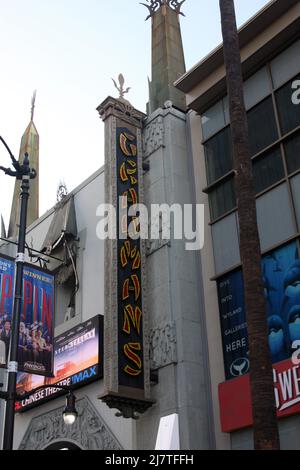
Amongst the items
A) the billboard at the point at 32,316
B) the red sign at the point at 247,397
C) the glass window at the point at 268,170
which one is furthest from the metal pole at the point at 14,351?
the glass window at the point at 268,170

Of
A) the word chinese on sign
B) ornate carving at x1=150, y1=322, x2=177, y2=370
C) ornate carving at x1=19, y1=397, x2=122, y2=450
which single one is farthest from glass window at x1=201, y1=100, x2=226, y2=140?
A: ornate carving at x1=19, y1=397, x2=122, y2=450

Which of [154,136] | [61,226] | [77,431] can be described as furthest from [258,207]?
[61,226]

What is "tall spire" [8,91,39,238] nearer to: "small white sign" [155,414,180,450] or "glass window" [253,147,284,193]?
"glass window" [253,147,284,193]

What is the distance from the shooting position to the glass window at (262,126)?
1653cm

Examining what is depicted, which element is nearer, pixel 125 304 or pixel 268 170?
pixel 268 170

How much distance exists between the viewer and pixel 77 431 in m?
18.7

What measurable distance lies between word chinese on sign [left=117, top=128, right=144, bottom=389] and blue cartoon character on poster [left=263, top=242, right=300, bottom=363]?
3.74m

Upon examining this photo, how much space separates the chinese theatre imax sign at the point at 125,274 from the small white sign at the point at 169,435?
22.5 feet

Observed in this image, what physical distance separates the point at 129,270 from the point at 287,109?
6.15 m

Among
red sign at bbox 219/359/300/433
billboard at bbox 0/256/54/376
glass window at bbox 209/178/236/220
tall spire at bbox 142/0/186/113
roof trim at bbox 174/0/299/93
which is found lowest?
red sign at bbox 219/359/300/433

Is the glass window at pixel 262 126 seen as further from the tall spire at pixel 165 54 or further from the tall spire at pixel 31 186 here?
the tall spire at pixel 31 186

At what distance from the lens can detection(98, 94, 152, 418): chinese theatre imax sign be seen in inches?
624

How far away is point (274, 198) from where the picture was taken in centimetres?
1580

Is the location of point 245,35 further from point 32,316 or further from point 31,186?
point 31,186
